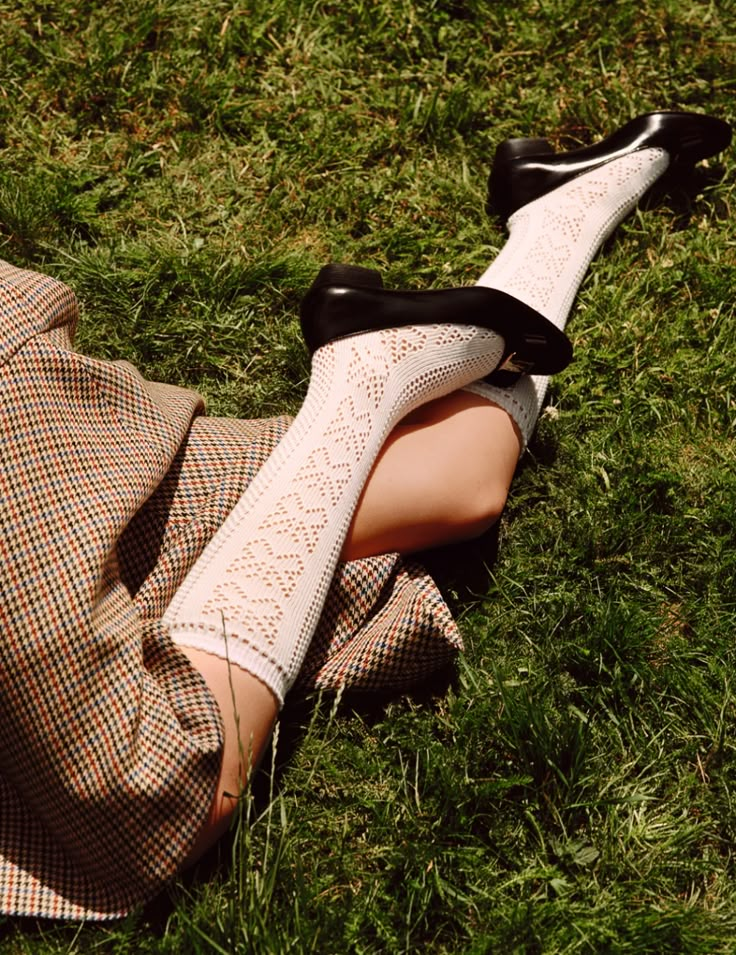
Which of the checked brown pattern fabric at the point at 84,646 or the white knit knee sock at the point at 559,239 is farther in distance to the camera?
the white knit knee sock at the point at 559,239

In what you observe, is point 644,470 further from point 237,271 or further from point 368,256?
point 237,271

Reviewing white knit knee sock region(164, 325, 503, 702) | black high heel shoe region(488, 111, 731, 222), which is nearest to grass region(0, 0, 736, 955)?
black high heel shoe region(488, 111, 731, 222)

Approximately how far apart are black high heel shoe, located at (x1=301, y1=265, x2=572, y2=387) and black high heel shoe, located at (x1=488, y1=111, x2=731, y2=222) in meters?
0.71

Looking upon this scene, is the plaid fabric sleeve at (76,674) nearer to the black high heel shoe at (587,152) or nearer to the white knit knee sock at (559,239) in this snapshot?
the white knit knee sock at (559,239)

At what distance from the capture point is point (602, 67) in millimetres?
3387

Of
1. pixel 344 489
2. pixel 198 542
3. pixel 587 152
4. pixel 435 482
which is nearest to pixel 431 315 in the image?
pixel 435 482

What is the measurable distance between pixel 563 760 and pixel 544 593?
48 cm

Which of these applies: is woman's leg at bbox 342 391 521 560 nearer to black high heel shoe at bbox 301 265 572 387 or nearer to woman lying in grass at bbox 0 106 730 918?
woman lying in grass at bbox 0 106 730 918

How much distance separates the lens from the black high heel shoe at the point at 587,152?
10.2 ft

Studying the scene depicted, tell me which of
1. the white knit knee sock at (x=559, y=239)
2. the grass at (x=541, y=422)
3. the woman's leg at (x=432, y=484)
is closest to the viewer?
the grass at (x=541, y=422)

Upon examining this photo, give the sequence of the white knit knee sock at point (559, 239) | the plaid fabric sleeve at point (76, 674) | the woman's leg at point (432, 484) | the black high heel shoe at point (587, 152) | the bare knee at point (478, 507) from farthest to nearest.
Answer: the black high heel shoe at point (587, 152) < the white knit knee sock at point (559, 239) < the bare knee at point (478, 507) < the woman's leg at point (432, 484) < the plaid fabric sleeve at point (76, 674)

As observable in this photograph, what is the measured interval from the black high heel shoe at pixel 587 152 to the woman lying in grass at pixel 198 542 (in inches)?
18.1

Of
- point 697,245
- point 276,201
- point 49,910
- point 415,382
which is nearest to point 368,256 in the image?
point 276,201

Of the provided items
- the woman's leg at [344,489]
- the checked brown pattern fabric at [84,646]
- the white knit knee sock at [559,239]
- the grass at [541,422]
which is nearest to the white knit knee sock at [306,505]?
the woman's leg at [344,489]
